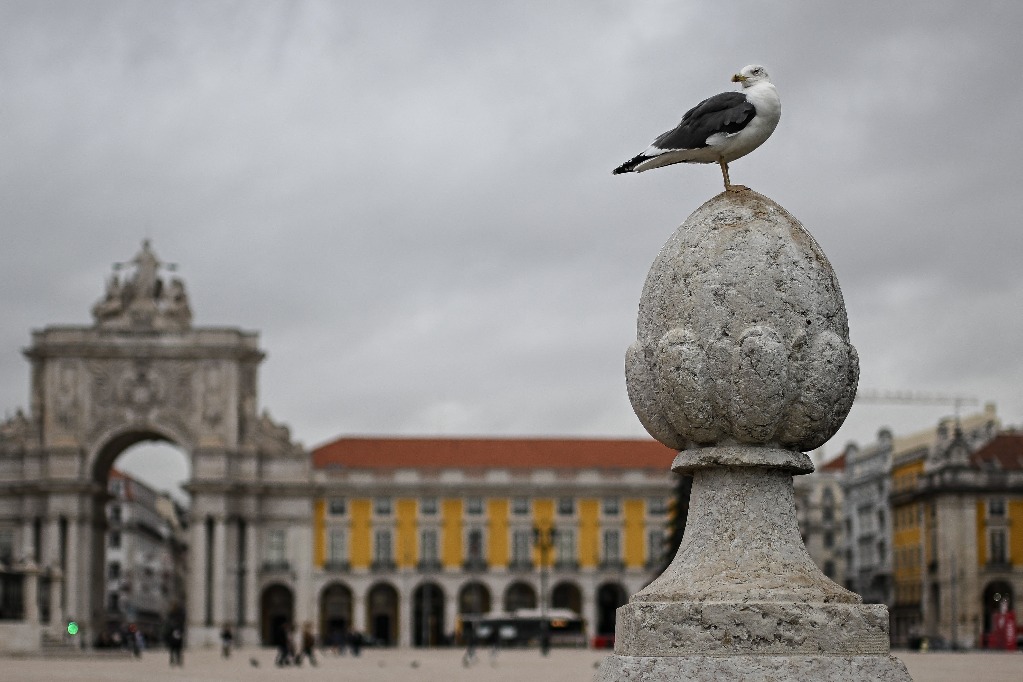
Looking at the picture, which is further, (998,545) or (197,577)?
(998,545)

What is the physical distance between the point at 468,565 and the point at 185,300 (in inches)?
737

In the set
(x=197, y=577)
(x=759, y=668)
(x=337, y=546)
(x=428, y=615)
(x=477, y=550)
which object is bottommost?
(x=428, y=615)

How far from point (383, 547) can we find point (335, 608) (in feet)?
12.5

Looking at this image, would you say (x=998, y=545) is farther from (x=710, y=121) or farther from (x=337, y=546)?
(x=710, y=121)

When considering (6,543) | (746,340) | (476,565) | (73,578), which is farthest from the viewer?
(476,565)

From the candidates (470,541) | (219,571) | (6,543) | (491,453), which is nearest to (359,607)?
(470,541)

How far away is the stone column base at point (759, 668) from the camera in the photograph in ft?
23.9

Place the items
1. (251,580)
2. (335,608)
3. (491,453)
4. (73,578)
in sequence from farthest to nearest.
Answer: (491,453) → (335,608) → (251,580) → (73,578)

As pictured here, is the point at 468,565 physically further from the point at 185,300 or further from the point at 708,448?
the point at 708,448

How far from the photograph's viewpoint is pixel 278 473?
258 feet

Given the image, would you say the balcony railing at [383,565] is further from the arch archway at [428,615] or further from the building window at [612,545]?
the building window at [612,545]

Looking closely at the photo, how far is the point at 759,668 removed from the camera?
7.30 metres

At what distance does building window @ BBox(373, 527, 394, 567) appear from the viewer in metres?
80.4

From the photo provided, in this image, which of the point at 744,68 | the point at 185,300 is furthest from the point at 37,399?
the point at 744,68
